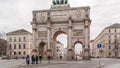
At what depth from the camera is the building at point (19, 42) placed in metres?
134

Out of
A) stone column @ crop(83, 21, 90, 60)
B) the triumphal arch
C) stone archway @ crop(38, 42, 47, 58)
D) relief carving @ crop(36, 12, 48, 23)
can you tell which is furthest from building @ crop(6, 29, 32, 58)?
stone column @ crop(83, 21, 90, 60)

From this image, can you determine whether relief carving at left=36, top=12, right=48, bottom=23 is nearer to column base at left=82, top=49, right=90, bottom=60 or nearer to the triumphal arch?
the triumphal arch

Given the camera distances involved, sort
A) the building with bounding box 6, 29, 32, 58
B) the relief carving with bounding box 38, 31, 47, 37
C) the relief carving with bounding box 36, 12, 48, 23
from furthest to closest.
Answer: the building with bounding box 6, 29, 32, 58, the relief carving with bounding box 36, 12, 48, 23, the relief carving with bounding box 38, 31, 47, 37

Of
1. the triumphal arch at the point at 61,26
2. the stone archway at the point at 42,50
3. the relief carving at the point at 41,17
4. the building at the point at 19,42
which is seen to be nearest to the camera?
the triumphal arch at the point at 61,26

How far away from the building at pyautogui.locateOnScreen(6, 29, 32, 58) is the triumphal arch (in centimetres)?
5634

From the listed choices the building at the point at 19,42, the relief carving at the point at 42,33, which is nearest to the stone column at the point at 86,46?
the relief carving at the point at 42,33

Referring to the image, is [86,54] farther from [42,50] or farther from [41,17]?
[41,17]

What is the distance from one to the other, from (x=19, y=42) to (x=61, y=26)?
2562 inches

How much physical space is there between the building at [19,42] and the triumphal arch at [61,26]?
56.3 meters

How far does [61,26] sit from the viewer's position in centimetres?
7556

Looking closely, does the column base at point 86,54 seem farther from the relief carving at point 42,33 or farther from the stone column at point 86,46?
the relief carving at point 42,33

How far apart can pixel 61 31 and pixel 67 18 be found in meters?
4.02

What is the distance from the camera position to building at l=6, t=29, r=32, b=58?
133788 mm

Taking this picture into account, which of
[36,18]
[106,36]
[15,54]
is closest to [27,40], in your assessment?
[15,54]
